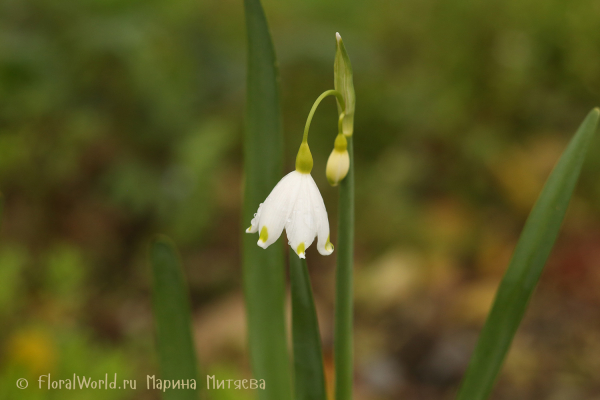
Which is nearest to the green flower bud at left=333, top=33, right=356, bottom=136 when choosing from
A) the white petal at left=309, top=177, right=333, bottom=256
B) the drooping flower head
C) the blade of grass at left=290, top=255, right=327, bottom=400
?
the drooping flower head

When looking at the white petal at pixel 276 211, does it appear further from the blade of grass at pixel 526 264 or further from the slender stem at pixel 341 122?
the blade of grass at pixel 526 264

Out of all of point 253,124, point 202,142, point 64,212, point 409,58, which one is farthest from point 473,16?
point 64,212

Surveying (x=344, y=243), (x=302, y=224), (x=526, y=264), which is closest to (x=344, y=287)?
(x=344, y=243)

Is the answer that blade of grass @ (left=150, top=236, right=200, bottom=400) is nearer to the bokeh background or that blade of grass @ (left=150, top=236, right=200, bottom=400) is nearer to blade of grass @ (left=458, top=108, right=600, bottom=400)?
blade of grass @ (left=458, top=108, right=600, bottom=400)

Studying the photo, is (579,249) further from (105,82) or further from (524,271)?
(105,82)

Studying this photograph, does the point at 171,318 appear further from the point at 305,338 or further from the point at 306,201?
the point at 306,201

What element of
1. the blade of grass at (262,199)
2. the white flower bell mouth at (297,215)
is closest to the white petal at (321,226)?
the white flower bell mouth at (297,215)
